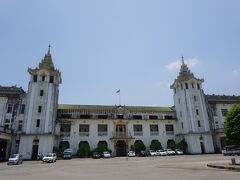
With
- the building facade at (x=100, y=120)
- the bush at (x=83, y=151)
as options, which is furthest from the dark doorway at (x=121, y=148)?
the bush at (x=83, y=151)

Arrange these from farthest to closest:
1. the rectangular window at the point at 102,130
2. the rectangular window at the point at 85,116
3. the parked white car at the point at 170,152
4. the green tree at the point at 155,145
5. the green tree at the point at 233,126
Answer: the rectangular window at the point at 85,116, the rectangular window at the point at 102,130, the green tree at the point at 155,145, the parked white car at the point at 170,152, the green tree at the point at 233,126

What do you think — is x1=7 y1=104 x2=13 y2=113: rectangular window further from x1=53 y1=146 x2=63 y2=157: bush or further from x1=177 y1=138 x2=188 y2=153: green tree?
x1=177 y1=138 x2=188 y2=153: green tree

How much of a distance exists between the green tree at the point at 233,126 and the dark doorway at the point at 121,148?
35.4m

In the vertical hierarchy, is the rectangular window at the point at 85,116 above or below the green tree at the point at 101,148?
above

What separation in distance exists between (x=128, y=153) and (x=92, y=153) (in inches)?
316

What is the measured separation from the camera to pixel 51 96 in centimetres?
4966

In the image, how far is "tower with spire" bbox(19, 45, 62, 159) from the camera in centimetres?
4534

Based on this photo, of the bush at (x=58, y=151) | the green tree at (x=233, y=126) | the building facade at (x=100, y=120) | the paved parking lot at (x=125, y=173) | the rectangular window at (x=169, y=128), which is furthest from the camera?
the rectangular window at (x=169, y=128)

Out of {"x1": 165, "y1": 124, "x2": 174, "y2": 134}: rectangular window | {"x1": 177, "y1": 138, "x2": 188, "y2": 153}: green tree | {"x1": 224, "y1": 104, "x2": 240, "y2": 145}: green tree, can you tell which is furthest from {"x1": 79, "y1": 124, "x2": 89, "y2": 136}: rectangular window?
{"x1": 224, "y1": 104, "x2": 240, "y2": 145}: green tree

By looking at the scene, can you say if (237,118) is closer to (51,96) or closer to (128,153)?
(128,153)

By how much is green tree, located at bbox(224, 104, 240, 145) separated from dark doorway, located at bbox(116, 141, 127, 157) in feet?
116

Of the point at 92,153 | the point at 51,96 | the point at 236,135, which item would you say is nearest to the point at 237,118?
the point at 236,135

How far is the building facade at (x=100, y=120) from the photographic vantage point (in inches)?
1823

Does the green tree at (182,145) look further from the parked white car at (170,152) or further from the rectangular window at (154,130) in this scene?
the rectangular window at (154,130)
